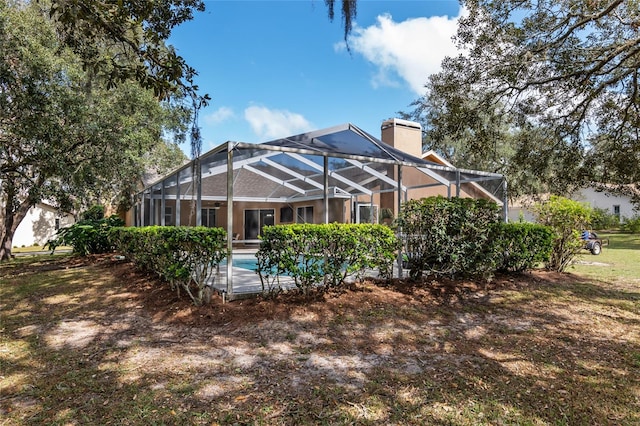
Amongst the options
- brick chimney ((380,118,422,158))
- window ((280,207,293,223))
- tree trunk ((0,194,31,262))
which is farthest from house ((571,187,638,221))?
tree trunk ((0,194,31,262))

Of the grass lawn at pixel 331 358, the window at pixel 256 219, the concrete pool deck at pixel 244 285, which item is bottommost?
the grass lawn at pixel 331 358

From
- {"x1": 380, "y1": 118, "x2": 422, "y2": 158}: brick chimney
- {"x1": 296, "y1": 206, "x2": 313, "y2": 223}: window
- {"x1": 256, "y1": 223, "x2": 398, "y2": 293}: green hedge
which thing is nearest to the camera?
{"x1": 256, "y1": 223, "x2": 398, "y2": 293}: green hedge

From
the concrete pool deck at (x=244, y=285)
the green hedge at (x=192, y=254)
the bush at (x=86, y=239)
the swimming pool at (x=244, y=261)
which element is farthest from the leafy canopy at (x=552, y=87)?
the bush at (x=86, y=239)

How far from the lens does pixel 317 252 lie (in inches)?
237

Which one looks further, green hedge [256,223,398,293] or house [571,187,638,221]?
house [571,187,638,221]

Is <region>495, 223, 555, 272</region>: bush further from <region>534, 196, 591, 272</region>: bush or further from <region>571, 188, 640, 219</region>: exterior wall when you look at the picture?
<region>571, 188, 640, 219</region>: exterior wall

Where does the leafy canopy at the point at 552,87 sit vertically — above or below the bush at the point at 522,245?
above

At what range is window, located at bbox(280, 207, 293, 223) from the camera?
18703 mm

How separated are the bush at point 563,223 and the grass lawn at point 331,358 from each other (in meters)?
1.97

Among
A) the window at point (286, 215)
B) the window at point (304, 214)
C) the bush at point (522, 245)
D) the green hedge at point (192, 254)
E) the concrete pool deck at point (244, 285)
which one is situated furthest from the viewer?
the window at point (286, 215)

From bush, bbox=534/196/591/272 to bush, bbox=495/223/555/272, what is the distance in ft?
2.05

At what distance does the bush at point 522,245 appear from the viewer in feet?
25.7

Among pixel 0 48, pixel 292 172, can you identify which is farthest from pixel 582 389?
pixel 0 48

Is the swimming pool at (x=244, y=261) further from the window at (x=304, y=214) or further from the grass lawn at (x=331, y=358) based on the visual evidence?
the window at (x=304, y=214)
